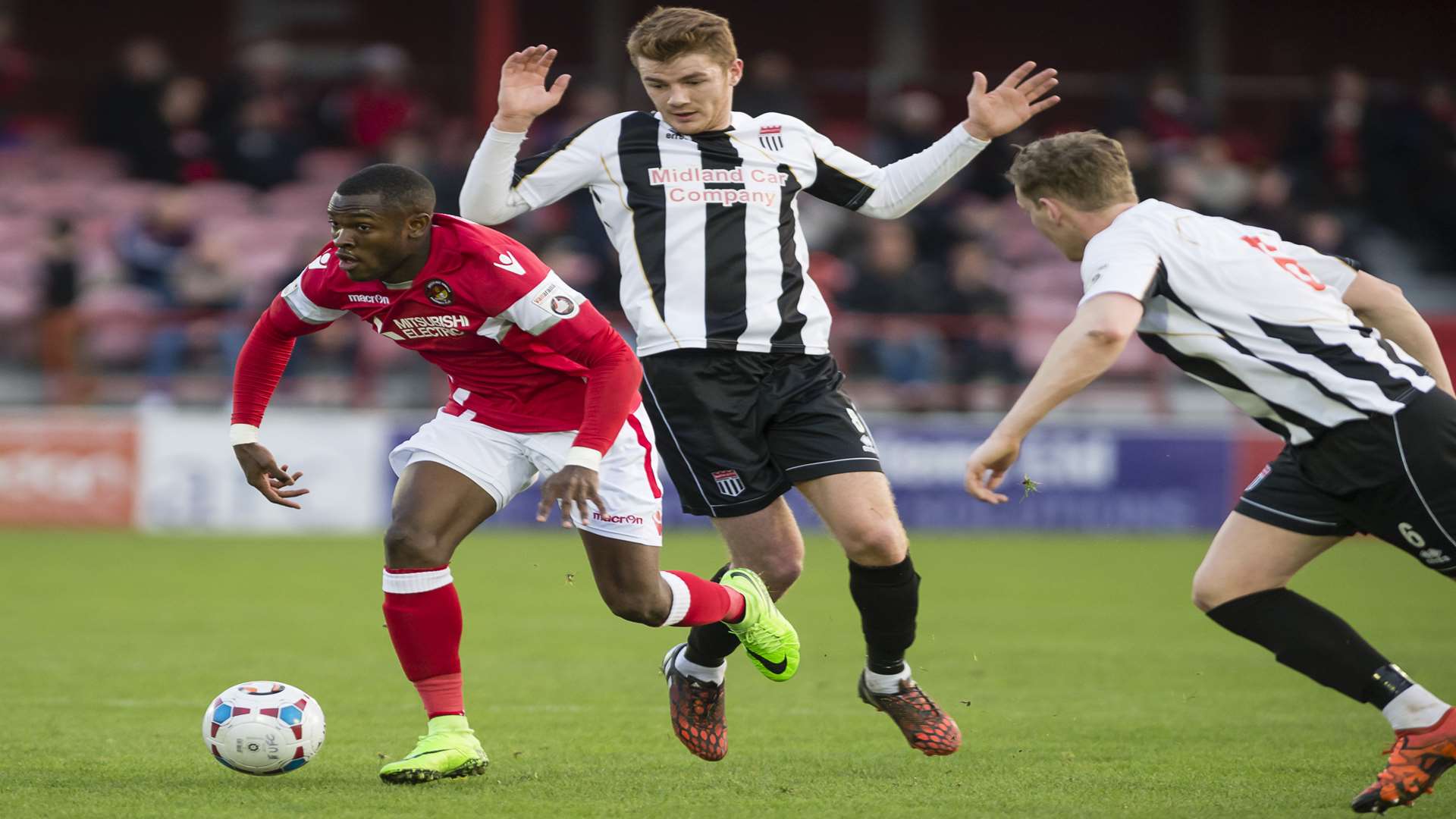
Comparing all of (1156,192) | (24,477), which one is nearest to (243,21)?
(24,477)

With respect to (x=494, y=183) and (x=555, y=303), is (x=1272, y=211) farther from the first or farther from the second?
(x=555, y=303)

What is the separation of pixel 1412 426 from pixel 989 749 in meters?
1.97

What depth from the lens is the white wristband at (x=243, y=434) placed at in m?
5.63

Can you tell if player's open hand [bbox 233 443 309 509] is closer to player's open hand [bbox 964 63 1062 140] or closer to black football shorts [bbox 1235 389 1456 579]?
player's open hand [bbox 964 63 1062 140]

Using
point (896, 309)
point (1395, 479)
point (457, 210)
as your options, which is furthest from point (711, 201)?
point (457, 210)

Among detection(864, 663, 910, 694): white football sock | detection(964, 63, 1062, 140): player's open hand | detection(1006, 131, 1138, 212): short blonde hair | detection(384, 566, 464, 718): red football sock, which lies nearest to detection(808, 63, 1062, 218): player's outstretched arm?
detection(964, 63, 1062, 140): player's open hand

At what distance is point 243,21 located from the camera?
21.9 meters

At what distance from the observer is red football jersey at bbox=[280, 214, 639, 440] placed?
5359 mm

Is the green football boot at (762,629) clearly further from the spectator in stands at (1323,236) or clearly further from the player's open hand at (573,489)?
the spectator in stands at (1323,236)

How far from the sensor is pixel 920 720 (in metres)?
5.77

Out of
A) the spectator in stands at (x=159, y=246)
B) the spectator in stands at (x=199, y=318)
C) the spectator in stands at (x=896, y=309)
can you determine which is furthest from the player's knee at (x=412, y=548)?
the spectator in stands at (x=159, y=246)

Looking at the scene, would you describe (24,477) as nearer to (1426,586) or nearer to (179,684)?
(179,684)

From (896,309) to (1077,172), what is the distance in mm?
10389

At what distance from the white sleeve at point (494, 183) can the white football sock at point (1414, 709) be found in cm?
306
